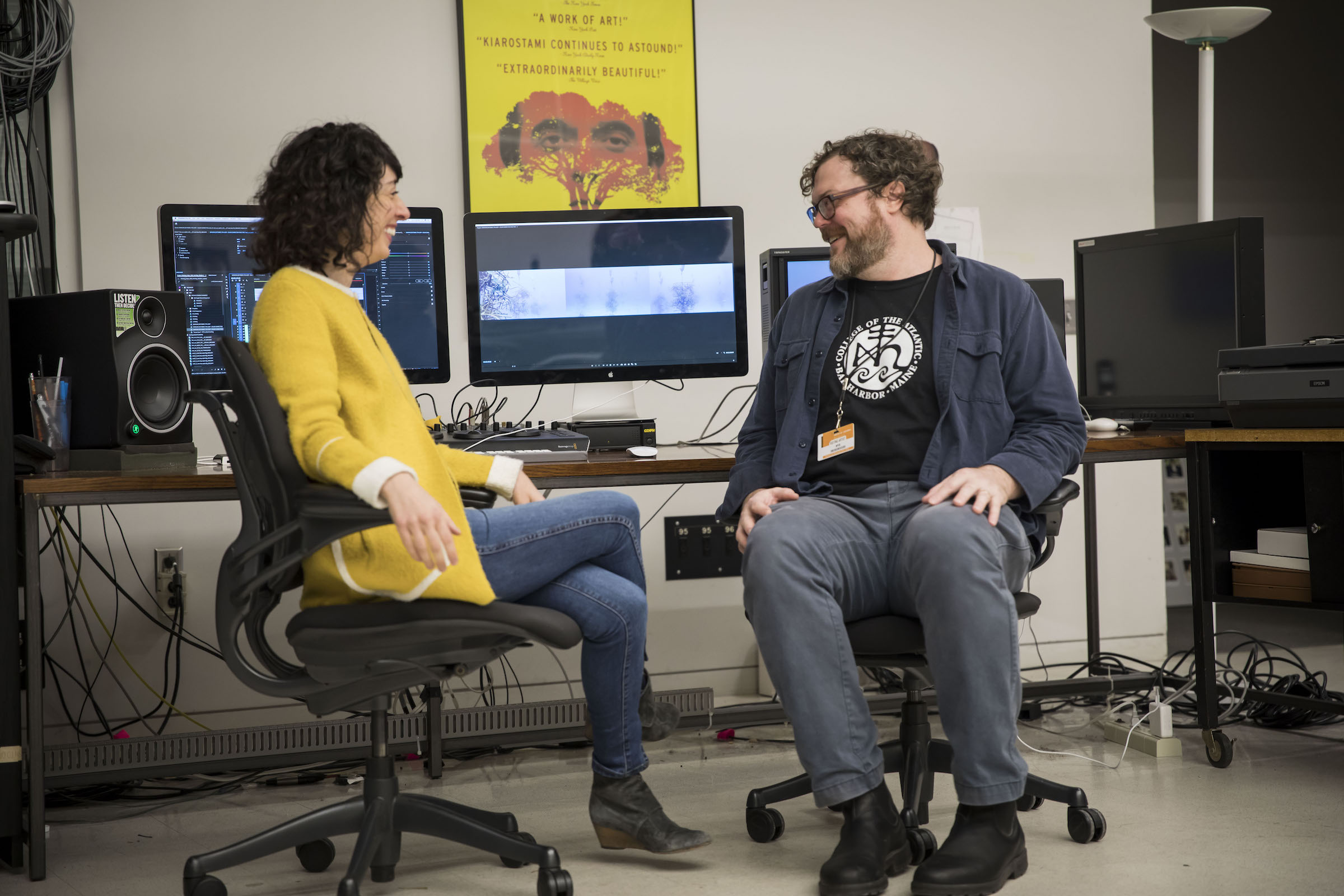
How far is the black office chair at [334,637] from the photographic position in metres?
1.55

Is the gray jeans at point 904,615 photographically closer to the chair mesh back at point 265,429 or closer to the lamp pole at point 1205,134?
the chair mesh back at point 265,429

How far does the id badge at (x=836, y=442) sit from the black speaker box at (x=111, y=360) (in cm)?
113

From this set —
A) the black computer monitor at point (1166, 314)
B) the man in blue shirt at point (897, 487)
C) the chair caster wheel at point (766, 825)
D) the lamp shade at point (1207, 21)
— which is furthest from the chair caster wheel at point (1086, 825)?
the lamp shade at point (1207, 21)

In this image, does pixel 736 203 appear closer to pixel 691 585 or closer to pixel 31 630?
pixel 691 585

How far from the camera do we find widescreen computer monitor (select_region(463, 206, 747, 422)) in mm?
2564

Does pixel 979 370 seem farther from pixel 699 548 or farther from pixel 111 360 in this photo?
pixel 111 360

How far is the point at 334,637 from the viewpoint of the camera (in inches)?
62.4

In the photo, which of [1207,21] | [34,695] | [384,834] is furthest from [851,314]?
[1207,21]

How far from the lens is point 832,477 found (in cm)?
201

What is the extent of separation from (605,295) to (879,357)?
31.3 inches

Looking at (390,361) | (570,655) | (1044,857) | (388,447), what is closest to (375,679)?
(388,447)

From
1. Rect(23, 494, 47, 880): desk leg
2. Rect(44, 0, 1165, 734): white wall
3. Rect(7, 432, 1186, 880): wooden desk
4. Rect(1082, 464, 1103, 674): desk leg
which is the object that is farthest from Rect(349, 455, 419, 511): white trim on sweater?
Rect(1082, 464, 1103, 674): desk leg

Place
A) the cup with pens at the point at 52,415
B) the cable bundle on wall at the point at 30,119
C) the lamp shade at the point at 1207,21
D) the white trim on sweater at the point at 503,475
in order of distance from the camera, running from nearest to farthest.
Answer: the white trim on sweater at the point at 503,475, the cup with pens at the point at 52,415, the cable bundle on wall at the point at 30,119, the lamp shade at the point at 1207,21

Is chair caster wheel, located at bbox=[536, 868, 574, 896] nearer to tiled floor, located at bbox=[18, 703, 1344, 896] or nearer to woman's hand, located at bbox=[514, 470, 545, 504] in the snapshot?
tiled floor, located at bbox=[18, 703, 1344, 896]
